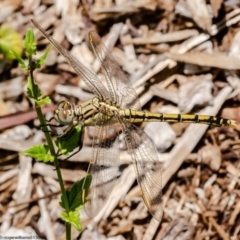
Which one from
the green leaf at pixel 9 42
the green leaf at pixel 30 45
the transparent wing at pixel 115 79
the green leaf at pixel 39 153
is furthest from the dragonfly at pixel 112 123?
the green leaf at pixel 9 42

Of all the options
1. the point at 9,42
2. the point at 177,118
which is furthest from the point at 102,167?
the point at 9,42

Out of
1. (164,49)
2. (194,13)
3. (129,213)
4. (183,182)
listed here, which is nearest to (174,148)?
(183,182)

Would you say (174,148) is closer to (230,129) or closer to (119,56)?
(230,129)

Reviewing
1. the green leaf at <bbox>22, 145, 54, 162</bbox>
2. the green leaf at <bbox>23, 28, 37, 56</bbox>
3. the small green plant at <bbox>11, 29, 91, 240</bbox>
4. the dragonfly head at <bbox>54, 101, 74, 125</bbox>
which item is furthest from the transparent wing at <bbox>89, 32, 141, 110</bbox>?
the green leaf at <bbox>23, 28, 37, 56</bbox>

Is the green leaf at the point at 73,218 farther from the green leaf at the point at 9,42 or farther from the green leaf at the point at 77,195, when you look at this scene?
the green leaf at the point at 9,42

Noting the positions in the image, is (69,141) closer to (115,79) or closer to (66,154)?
(66,154)

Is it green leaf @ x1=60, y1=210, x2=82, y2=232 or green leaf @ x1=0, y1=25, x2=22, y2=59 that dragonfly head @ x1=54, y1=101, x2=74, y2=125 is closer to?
green leaf @ x1=60, y1=210, x2=82, y2=232

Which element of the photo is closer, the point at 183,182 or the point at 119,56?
the point at 183,182

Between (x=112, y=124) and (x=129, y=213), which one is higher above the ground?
(x=112, y=124)
